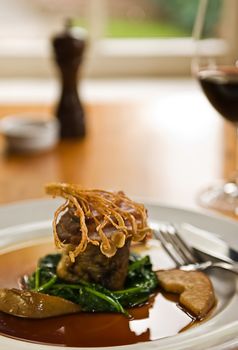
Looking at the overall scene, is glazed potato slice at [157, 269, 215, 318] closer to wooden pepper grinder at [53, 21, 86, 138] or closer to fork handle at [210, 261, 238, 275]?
fork handle at [210, 261, 238, 275]

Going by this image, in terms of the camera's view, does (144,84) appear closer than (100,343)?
No

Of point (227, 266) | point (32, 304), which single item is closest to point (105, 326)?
point (32, 304)

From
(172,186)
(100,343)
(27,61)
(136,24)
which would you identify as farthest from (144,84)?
(100,343)

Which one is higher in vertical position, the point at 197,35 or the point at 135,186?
the point at 197,35

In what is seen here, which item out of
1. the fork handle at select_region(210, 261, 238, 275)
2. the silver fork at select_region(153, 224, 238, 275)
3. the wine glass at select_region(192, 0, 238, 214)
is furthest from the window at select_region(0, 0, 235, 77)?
the fork handle at select_region(210, 261, 238, 275)

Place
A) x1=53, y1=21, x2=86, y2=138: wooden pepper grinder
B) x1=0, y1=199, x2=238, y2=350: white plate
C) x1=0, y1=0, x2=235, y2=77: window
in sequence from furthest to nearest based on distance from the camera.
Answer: x1=0, y1=0, x2=235, y2=77: window, x1=53, y1=21, x2=86, y2=138: wooden pepper grinder, x1=0, y1=199, x2=238, y2=350: white plate

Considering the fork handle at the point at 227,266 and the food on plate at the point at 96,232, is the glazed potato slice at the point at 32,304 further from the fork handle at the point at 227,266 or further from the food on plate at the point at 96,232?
the fork handle at the point at 227,266

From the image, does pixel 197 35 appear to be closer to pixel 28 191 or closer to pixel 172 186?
pixel 172 186
